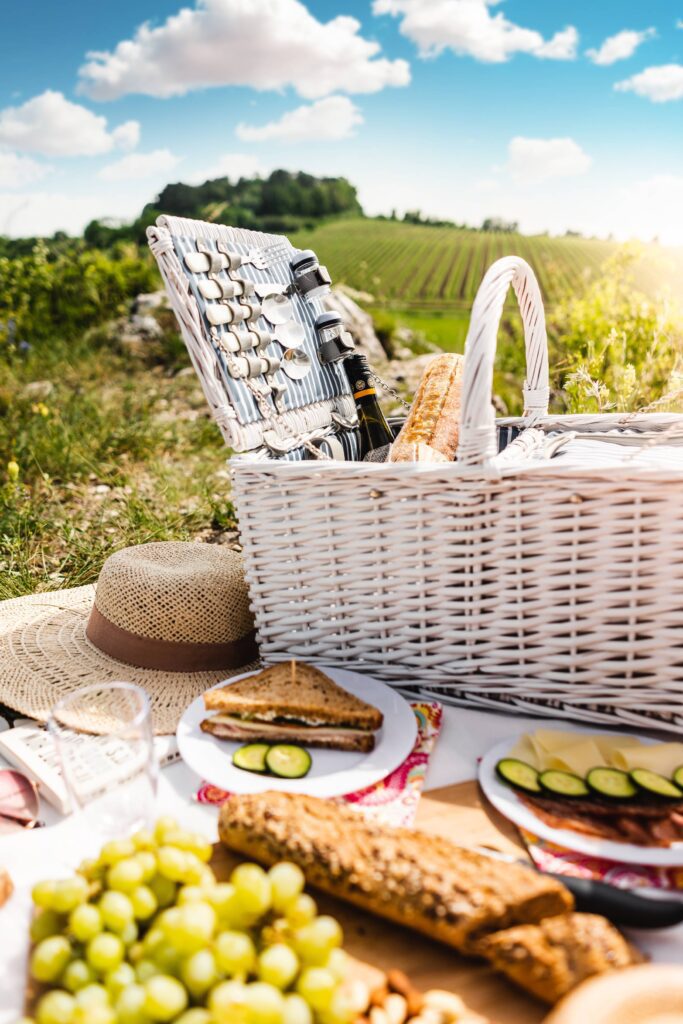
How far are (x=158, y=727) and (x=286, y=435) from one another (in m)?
0.74

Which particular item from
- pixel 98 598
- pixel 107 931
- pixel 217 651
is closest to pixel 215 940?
pixel 107 931

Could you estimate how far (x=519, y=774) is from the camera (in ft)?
3.44

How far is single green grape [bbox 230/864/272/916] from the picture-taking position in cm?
72

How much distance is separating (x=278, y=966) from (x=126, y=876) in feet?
0.64

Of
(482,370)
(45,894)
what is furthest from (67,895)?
(482,370)

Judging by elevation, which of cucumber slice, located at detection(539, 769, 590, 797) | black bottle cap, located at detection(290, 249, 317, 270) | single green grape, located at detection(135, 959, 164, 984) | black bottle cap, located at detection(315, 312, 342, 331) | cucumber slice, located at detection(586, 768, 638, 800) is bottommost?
cucumber slice, located at detection(539, 769, 590, 797)

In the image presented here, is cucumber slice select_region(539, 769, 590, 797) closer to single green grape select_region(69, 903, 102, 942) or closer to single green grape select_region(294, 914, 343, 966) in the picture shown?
single green grape select_region(294, 914, 343, 966)

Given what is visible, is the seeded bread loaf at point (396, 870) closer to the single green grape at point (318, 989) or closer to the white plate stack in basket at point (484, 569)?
the single green grape at point (318, 989)

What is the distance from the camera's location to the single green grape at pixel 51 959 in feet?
2.41

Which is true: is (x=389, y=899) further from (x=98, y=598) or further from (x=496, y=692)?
(x=98, y=598)

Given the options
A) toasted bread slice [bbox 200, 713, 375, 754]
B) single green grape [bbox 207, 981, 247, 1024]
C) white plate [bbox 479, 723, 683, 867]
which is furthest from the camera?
toasted bread slice [bbox 200, 713, 375, 754]

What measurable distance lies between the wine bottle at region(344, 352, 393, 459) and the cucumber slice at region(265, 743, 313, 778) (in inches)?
44.0

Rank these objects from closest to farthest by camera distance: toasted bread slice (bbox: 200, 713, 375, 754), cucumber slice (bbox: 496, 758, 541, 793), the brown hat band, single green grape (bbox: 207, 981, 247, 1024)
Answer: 1. single green grape (bbox: 207, 981, 247, 1024)
2. cucumber slice (bbox: 496, 758, 541, 793)
3. toasted bread slice (bbox: 200, 713, 375, 754)
4. the brown hat band

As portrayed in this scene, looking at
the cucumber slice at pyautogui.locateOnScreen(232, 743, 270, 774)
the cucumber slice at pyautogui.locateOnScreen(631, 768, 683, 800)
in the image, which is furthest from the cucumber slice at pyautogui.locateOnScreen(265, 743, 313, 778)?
the cucumber slice at pyautogui.locateOnScreen(631, 768, 683, 800)
